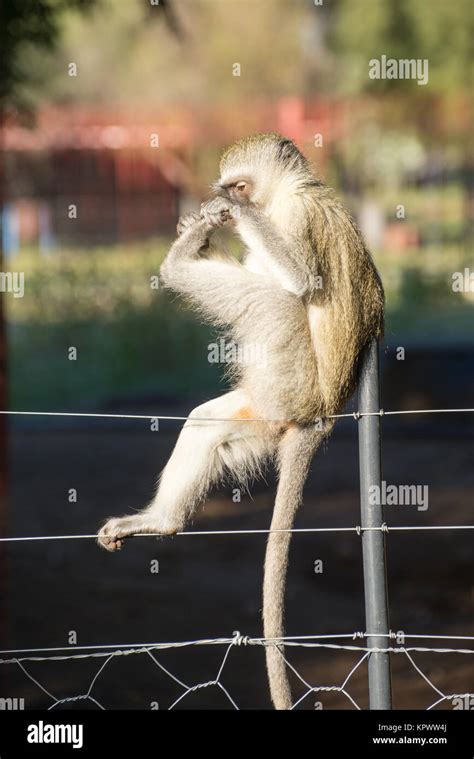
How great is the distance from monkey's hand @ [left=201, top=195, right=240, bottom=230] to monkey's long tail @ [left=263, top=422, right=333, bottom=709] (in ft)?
2.61

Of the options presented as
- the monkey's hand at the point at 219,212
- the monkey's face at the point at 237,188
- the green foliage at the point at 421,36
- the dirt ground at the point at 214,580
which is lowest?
the dirt ground at the point at 214,580

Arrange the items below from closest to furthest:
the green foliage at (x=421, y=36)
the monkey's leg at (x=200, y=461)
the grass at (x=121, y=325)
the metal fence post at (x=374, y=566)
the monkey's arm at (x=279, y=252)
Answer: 1. the metal fence post at (x=374, y=566)
2. the monkey's arm at (x=279, y=252)
3. the monkey's leg at (x=200, y=461)
4. the grass at (x=121, y=325)
5. the green foliage at (x=421, y=36)

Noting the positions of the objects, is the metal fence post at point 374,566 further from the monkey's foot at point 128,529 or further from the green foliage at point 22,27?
the green foliage at point 22,27

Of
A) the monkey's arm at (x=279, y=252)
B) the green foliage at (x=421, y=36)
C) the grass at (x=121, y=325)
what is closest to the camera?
the monkey's arm at (x=279, y=252)

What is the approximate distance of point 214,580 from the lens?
9055 millimetres

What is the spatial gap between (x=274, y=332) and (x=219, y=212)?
0.47 metres

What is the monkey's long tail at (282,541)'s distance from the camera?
3775 mm

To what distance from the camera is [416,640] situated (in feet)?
25.6

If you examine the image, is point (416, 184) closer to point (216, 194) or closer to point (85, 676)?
point (85, 676)

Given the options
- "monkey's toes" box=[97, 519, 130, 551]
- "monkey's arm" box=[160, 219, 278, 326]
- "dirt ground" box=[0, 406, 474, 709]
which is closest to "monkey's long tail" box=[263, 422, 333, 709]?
"monkey's arm" box=[160, 219, 278, 326]

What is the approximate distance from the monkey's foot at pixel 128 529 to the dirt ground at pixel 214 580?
2864mm

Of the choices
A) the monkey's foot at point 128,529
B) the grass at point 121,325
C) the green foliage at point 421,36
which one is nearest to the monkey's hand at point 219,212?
the monkey's foot at point 128,529

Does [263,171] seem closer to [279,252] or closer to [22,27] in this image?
[279,252]

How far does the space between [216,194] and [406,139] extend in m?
16.9
